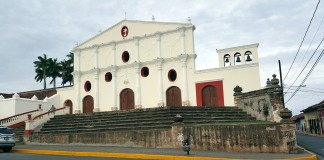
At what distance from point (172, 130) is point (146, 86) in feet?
53.0

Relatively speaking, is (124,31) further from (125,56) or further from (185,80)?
(185,80)

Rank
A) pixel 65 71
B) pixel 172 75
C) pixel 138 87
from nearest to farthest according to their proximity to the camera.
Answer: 1. pixel 172 75
2. pixel 138 87
3. pixel 65 71

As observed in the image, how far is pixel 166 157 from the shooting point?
39.1ft

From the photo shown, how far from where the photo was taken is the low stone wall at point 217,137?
12.3 m

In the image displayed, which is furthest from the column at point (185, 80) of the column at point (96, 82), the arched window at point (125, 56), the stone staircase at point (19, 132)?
the stone staircase at point (19, 132)

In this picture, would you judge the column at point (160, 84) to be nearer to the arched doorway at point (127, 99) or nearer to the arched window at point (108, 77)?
the arched doorway at point (127, 99)

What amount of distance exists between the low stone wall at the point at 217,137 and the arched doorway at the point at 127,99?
13926 millimetres

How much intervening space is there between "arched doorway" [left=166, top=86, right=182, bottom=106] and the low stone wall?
13033 mm

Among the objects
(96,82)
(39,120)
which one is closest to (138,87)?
(96,82)

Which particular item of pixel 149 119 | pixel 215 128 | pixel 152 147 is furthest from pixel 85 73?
pixel 215 128

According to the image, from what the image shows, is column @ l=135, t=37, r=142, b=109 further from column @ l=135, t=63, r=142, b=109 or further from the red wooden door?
the red wooden door

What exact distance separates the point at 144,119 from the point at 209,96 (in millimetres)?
10869

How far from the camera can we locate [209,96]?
91.7ft

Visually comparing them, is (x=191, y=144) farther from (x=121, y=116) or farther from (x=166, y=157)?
(x=121, y=116)
